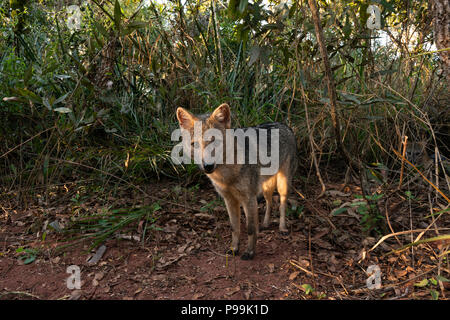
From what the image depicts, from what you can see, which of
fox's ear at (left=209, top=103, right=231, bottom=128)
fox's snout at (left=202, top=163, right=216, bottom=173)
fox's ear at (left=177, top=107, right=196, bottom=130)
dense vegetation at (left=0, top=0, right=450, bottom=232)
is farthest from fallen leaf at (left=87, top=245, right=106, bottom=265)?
fox's ear at (left=209, top=103, right=231, bottom=128)

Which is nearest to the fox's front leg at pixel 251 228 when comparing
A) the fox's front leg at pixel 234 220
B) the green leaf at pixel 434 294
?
the fox's front leg at pixel 234 220

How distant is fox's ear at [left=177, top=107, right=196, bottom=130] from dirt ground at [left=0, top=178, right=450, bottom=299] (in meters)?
1.16

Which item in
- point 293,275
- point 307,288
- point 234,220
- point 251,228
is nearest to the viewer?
point 307,288

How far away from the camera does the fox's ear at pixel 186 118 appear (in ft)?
11.2

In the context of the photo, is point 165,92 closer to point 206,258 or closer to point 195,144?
point 195,144

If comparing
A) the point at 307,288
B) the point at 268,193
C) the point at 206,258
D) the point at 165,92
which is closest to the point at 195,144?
the point at 206,258

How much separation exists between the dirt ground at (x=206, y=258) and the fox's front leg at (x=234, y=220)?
0.42ft

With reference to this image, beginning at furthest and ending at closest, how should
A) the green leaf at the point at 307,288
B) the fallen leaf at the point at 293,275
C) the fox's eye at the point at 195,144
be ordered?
the fox's eye at the point at 195,144, the fallen leaf at the point at 293,275, the green leaf at the point at 307,288

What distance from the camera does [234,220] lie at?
3.73m

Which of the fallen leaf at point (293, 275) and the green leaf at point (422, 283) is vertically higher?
the green leaf at point (422, 283)

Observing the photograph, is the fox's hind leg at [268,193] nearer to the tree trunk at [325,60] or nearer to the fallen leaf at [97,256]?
the tree trunk at [325,60]

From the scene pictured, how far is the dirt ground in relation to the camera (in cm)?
296

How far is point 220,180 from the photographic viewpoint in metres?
3.55

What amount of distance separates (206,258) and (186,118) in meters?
1.46
